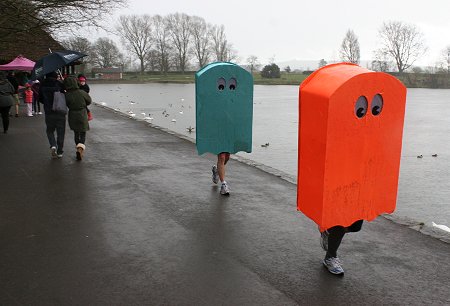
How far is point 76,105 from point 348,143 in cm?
637

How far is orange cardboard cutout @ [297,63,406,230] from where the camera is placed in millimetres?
3490

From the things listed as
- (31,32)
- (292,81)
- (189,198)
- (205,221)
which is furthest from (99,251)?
(292,81)

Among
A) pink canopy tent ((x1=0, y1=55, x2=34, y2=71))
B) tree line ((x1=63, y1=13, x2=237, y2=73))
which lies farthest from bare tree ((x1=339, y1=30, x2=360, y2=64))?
pink canopy tent ((x1=0, y1=55, x2=34, y2=71))

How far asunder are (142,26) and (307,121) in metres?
109

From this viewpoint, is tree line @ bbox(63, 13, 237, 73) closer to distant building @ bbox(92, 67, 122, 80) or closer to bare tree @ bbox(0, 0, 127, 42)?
distant building @ bbox(92, 67, 122, 80)

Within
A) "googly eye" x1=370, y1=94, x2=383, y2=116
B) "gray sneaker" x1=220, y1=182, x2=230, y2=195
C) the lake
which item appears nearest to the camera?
"googly eye" x1=370, y1=94, x2=383, y2=116

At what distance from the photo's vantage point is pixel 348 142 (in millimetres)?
3590

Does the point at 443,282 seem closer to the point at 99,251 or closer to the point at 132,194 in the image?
the point at 99,251

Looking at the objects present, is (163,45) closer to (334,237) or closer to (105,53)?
(105,53)

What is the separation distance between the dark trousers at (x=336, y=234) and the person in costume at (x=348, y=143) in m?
0.05

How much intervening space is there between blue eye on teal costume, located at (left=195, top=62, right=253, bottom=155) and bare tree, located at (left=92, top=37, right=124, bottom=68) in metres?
102

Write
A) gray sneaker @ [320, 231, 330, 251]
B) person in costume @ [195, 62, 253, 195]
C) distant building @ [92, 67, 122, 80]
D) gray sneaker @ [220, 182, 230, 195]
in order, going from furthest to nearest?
distant building @ [92, 67, 122, 80] < gray sneaker @ [220, 182, 230, 195] < person in costume @ [195, 62, 253, 195] < gray sneaker @ [320, 231, 330, 251]

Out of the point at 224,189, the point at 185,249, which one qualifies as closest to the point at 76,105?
the point at 224,189

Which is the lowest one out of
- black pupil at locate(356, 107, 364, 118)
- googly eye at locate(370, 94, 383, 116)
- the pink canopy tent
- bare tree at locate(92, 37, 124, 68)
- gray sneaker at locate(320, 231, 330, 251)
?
gray sneaker at locate(320, 231, 330, 251)
